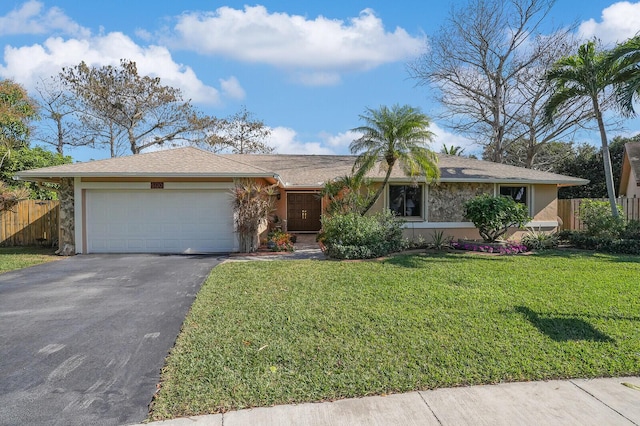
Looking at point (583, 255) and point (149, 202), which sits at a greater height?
point (149, 202)

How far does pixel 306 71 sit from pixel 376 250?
29.5 ft

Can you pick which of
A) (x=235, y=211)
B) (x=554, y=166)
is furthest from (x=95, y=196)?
(x=554, y=166)

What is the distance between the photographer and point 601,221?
1236cm

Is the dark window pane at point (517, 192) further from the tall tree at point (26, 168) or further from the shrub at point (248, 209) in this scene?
the tall tree at point (26, 168)

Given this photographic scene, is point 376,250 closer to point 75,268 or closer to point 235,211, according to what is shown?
point 235,211

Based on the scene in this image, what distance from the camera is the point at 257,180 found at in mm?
12617

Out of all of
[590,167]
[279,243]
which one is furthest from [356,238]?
[590,167]

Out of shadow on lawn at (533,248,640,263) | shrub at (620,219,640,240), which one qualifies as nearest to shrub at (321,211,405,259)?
shadow on lawn at (533,248,640,263)

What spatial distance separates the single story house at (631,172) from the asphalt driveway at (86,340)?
918 inches

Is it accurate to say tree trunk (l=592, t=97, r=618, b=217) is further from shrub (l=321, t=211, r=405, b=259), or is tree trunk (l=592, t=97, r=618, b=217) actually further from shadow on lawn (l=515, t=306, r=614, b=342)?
shadow on lawn (l=515, t=306, r=614, b=342)

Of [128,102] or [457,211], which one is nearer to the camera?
[457,211]

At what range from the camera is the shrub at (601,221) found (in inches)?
481

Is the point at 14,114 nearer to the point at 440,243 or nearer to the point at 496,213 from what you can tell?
the point at 440,243

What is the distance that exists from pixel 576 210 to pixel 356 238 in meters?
10.8
